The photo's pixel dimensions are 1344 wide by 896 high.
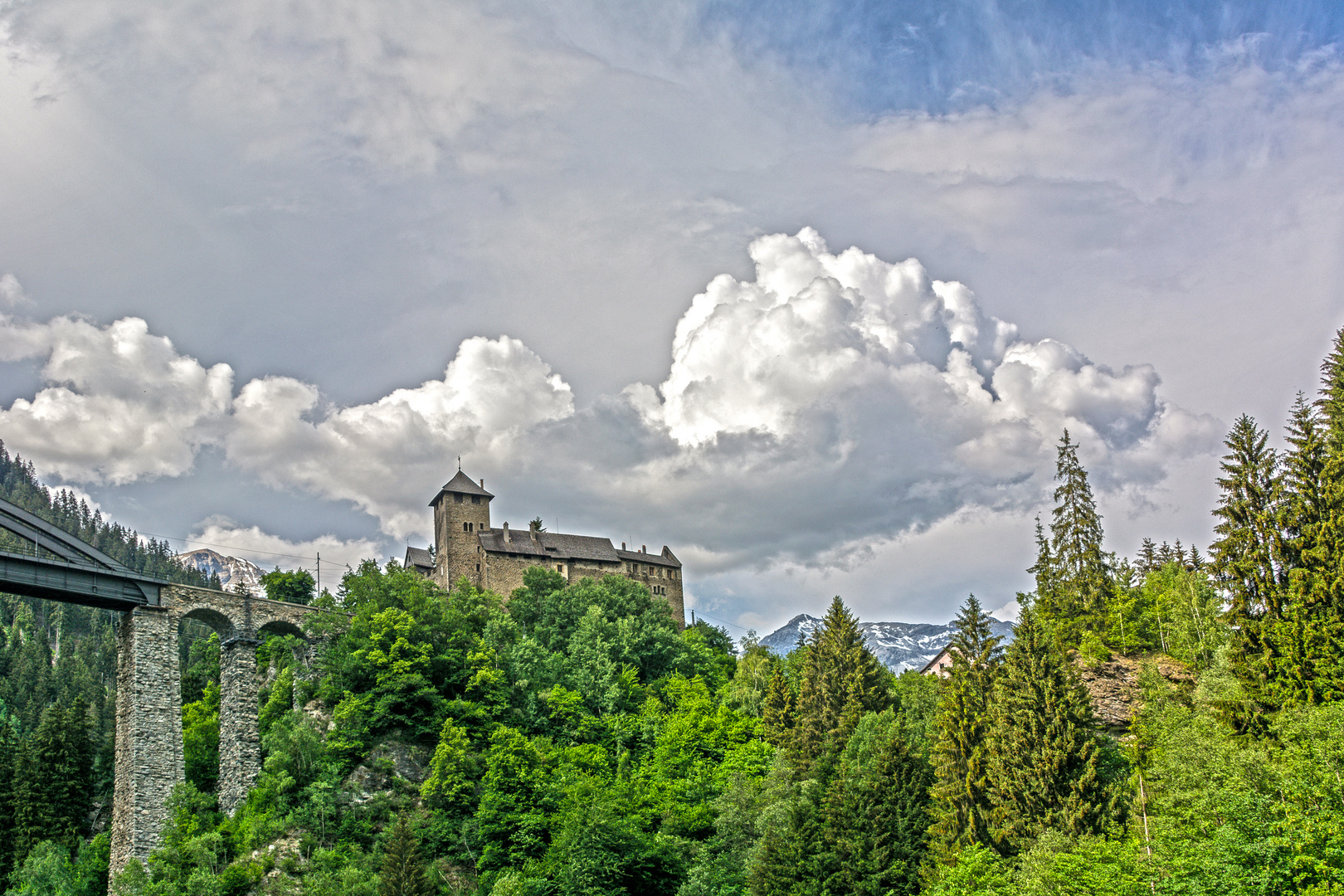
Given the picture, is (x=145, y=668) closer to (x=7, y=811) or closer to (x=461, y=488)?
(x=7, y=811)

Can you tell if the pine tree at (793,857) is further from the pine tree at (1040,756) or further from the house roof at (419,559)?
the house roof at (419,559)

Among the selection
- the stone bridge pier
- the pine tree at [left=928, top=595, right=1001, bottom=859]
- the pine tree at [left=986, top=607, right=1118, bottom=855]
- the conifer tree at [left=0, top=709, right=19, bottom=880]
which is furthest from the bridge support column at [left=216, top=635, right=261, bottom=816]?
the pine tree at [left=986, top=607, right=1118, bottom=855]

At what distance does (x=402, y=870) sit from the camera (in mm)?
41750

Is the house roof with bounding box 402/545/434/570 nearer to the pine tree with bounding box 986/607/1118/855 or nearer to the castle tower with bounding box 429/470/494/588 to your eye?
the castle tower with bounding box 429/470/494/588

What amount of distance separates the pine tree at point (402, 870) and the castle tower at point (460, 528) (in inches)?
1725

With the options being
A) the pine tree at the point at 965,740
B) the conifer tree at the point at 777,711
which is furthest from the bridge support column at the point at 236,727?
the pine tree at the point at 965,740

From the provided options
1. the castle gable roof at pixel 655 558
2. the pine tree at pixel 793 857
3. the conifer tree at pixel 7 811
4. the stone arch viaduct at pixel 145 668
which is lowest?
the pine tree at pixel 793 857

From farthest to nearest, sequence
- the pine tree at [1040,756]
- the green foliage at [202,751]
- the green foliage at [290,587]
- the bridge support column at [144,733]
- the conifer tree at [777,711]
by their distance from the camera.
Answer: the green foliage at [290,587], the conifer tree at [777,711], the green foliage at [202,751], the bridge support column at [144,733], the pine tree at [1040,756]

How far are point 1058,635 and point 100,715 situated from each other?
86723mm

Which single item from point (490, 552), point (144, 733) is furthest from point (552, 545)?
point (144, 733)

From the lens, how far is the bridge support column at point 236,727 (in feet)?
167

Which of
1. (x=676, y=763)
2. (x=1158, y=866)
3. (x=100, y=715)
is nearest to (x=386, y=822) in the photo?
(x=676, y=763)

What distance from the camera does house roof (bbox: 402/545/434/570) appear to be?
309 feet

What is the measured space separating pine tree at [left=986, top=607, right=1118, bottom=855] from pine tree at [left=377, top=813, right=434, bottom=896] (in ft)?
78.0
